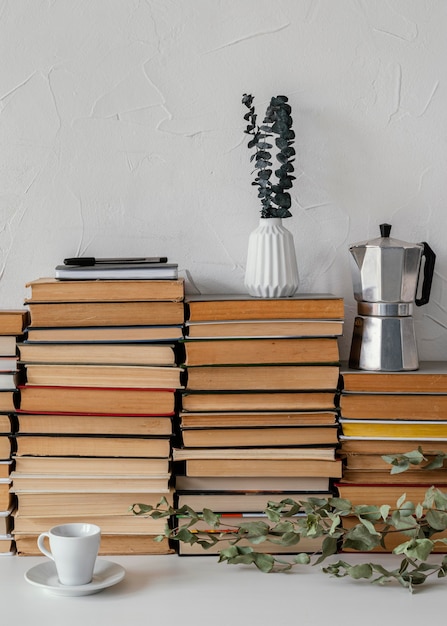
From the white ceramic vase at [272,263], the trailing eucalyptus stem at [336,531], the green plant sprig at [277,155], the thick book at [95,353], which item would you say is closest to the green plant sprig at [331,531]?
the trailing eucalyptus stem at [336,531]

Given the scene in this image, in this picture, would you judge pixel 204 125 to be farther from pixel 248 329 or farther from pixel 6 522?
pixel 6 522

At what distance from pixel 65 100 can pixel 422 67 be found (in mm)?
579

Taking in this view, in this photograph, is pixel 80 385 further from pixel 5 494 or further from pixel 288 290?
pixel 288 290

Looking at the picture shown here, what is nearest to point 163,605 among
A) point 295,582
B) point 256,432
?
point 295,582

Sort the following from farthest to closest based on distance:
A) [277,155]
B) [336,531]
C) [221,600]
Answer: [277,155] < [336,531] < [221,600]

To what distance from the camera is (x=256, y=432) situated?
1222 millimetres

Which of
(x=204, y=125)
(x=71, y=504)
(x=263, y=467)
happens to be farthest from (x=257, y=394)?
(x=204, y=125)

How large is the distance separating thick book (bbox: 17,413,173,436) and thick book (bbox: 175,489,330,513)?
0.12 meters

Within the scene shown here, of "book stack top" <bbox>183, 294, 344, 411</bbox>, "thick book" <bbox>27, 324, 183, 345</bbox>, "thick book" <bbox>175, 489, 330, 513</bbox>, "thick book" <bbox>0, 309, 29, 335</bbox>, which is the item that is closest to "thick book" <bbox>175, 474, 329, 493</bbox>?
"thick book" <bbox>175, 489, 330, 513</bbox>

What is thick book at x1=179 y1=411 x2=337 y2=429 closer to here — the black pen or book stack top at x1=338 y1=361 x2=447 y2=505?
book stack top at x1=338 y1=361 x2=447 y2=505

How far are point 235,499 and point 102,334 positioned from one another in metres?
0.31

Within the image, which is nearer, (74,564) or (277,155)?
(74,564)

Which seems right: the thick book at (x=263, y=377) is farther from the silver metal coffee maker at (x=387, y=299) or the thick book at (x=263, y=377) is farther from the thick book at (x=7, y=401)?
the thick book at (x=7, y=401)

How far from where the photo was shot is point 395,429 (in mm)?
1221
